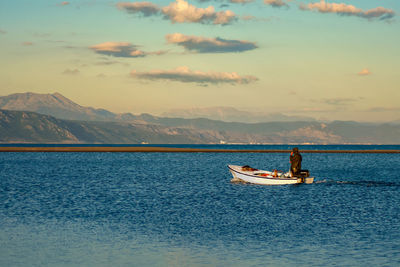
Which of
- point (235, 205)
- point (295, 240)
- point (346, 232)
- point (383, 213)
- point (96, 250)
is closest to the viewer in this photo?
point (96, 250)

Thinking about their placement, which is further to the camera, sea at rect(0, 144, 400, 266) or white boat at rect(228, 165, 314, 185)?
white boat at rect(228, 165, 314, 185)

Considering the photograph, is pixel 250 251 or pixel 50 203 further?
pixel 50 203

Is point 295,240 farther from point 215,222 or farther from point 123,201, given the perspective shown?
point 123,201

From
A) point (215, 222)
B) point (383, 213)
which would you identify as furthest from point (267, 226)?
point (383, 213)

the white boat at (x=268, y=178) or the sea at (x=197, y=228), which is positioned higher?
the white boat at (x=268, y=178)

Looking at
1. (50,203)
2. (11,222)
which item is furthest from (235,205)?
(11,222)

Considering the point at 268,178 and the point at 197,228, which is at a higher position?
the point at 268,178

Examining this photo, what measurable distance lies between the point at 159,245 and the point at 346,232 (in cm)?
1185

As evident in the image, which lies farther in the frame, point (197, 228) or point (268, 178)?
point (268, 178)

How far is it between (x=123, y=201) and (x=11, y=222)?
15988 mm

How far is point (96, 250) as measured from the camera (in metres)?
28.1

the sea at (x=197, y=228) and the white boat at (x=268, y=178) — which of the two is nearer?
the sea at (x=197, y=228)

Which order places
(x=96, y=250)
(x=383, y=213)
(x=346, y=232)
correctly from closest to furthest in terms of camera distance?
1. (x=96, y=250)
2. (x=346, y=232)
3. (x=383, y=213)

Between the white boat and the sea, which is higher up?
the white boat
